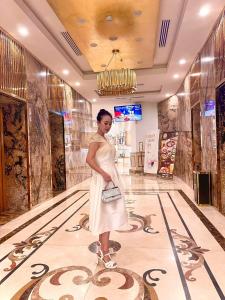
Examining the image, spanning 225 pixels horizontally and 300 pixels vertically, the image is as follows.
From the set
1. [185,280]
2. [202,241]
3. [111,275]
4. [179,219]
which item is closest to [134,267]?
[111,275]

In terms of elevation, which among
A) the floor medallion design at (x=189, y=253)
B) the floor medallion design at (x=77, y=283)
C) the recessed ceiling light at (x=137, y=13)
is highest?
the recessed ceiling light at (x=137, y=13)

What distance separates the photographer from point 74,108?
869cm

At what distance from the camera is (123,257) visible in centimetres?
280

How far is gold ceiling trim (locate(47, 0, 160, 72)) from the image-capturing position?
3.84 meters

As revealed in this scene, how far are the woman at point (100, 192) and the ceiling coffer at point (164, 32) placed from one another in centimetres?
326

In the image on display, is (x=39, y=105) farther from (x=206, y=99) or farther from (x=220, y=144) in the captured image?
(x=220, y=144)

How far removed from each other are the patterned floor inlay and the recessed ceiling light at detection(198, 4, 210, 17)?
3.38m

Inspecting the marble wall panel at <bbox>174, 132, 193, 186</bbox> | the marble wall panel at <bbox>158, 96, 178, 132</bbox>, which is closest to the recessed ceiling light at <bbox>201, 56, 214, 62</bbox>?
the marble wall panel at <bbox>174, 132, 193, 186</bbox>

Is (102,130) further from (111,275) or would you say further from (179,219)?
(179,219)

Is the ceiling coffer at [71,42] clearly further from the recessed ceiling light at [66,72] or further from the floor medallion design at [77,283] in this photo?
the floor medallion design at [77,283]

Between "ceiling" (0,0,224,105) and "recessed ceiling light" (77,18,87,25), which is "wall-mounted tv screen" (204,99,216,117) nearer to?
"ceiling" (0,0,224,105)

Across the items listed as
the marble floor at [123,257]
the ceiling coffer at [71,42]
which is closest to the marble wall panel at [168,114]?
the ceiling coffer at [71,42]

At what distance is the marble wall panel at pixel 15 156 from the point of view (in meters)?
5.08

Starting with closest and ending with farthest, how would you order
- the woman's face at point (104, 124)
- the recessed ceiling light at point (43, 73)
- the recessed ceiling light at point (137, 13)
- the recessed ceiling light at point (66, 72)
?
1. the woman's face at point (104, 124)
2. the recessed ceiling light at point (137, 13)
3. the recessed ceiling light at point (43, 73)
4. the recessed ceiling light at point (66, 72)
